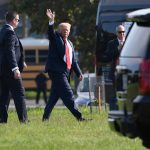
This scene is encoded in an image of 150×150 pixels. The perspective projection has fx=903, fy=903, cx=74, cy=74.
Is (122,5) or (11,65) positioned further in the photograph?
(122,5)

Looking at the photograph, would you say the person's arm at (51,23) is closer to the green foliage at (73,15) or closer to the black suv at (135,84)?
the black suv at (135,84)

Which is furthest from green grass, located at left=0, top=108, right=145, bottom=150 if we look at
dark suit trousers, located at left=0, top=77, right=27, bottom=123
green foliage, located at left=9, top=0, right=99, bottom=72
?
green foliage, located at left=9, top=0, right=99, bottom=72

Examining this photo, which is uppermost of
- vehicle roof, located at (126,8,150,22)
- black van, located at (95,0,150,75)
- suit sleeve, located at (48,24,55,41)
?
vehicle roof, located at (126,8,150,22)

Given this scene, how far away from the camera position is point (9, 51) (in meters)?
15.3

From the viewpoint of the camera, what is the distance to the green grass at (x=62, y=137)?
39.4 ft

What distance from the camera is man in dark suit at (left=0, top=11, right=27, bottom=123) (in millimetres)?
15336

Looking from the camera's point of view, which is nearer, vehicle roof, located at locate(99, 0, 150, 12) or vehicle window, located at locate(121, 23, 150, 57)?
vehicle window, located at locate(121, 23, 150, 57)

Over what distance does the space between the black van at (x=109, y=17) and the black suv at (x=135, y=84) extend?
1321 centimetres

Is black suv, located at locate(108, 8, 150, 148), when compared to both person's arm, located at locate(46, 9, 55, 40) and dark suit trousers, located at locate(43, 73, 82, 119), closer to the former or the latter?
person's arm, located at locate(46, 9, 55, 40)

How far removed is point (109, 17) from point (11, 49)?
971cm

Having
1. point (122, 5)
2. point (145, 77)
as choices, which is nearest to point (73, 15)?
point (122, 5)

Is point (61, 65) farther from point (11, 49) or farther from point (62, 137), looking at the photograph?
point (62, 137)

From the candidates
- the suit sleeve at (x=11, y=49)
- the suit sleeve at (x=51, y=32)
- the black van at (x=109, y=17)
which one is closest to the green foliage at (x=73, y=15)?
the black van at (x=109, y=17)

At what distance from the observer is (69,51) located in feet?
53.2
